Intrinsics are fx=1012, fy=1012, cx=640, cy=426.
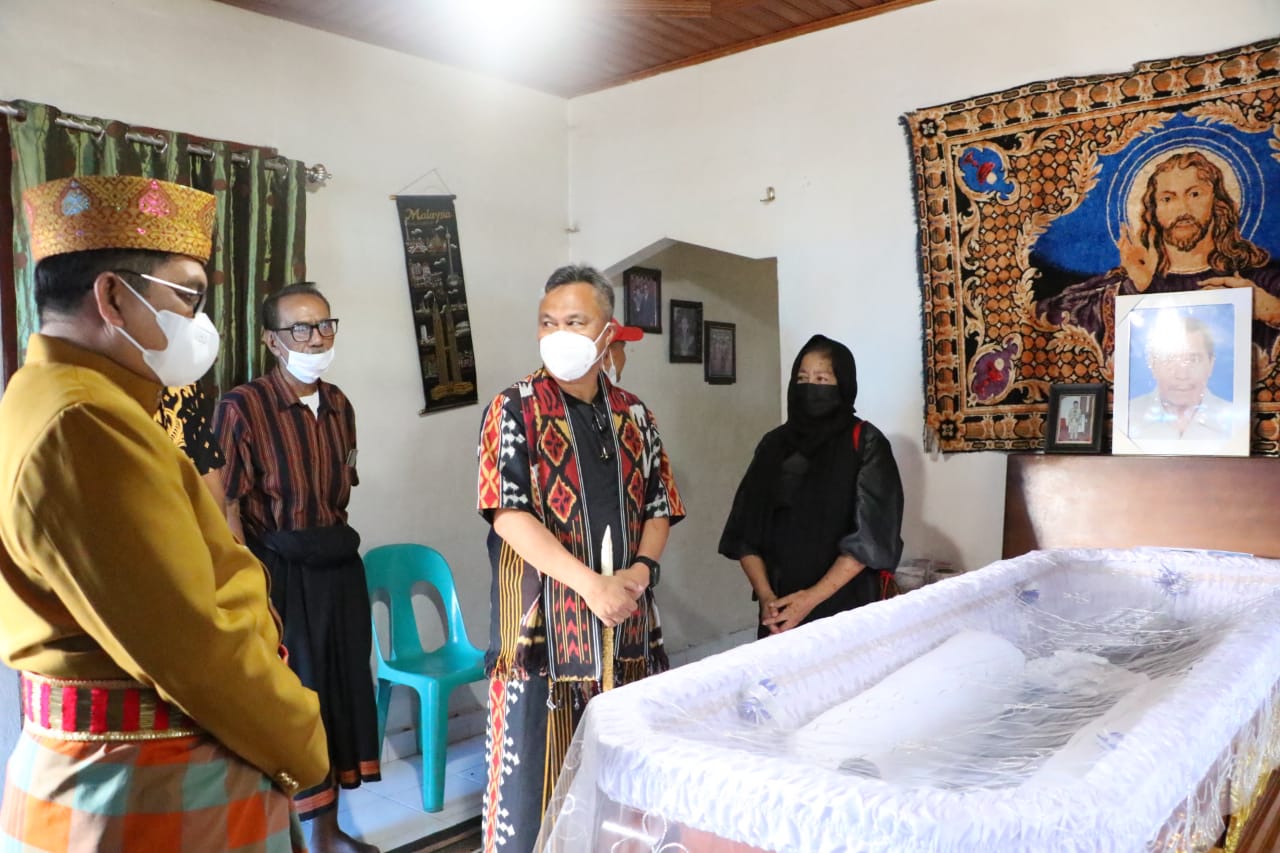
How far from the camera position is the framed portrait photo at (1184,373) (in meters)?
2.60

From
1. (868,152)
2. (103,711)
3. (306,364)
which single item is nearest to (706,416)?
(868,152)

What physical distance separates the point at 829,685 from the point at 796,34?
2.62 metres

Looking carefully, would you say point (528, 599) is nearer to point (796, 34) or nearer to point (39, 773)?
point (39, 773)

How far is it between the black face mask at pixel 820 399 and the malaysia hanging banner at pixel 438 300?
5.22ft

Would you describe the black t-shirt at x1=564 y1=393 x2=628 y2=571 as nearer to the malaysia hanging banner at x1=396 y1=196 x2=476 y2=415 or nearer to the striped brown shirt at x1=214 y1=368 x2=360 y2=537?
the striped brown shirt at x1=214 y1=368 x2=360 y2=537

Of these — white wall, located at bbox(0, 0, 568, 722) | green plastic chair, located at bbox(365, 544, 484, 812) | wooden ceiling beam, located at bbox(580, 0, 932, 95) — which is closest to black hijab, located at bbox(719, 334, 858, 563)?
green plastic chair, located at bbox(365, 544, 484, 812)

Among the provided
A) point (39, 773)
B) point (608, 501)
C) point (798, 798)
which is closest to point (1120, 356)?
point (608, 501)

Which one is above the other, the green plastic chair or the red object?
the red object

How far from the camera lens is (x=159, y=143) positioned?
9.87ft

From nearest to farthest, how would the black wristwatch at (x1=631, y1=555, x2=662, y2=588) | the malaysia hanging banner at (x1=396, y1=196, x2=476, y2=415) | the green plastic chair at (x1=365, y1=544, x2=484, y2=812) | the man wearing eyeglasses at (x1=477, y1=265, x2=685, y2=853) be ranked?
1. the man wearing eyeglasses at (x1=477, y1=265, x2=685, y2=853)
2. the black wristwatch at (x1=631, y1=555, x2=662, y2=588)
3. the green plastic chair at (x1=365, y1=544, x2=484, y2=812)
4. the malaysia hanging banner at (x1=396, y1=196, x2=476, y2=415)

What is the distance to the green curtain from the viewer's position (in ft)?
8.96

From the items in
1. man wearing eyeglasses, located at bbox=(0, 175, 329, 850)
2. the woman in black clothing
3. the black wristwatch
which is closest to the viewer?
man wearing eyeglasses, located at bbox=(0, 175, 329, 850)

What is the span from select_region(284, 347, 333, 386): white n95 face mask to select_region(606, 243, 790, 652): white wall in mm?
1859

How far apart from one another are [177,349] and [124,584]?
0.31 meters
